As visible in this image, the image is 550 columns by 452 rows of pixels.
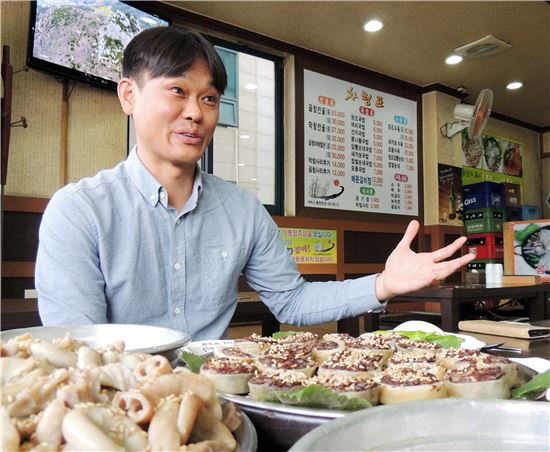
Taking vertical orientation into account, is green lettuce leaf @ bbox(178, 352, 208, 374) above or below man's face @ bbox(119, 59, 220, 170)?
below

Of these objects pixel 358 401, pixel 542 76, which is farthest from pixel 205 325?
pixel 542 76

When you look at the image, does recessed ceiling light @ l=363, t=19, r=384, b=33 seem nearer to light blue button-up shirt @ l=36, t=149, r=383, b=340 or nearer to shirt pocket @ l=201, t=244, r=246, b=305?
light blue button-up shirt @ l=36, t=149, r=383, b=340

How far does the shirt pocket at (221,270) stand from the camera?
65.9 inches

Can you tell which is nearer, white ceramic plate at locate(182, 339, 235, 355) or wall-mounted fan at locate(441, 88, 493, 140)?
white ceramic plate at locate(182, 339, 235, 355)

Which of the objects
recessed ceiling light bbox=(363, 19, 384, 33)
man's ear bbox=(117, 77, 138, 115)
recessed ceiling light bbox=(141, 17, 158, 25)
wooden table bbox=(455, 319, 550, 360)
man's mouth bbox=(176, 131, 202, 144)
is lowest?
wooden table bbox=(455, 319, 550, 360)

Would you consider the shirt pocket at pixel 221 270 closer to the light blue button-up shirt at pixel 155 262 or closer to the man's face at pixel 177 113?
the light blue button-up shirt at pixel 155 262

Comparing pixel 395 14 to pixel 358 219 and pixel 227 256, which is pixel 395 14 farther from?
pixel 227 256

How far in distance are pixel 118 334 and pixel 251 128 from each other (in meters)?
3.92

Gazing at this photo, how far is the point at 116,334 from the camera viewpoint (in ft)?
3.18

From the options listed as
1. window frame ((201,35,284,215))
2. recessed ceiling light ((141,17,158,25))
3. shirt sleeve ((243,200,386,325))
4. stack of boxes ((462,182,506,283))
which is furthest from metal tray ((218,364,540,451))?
stack of boxes ((462,182,506,283))

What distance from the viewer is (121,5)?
366 cm

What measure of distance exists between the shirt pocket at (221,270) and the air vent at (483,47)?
4.03 metres

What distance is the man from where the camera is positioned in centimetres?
147

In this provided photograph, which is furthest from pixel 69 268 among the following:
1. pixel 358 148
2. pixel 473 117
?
pixel 473 117
